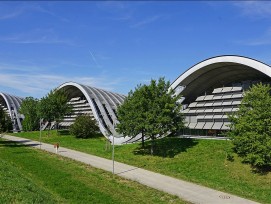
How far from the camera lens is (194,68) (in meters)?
39.9

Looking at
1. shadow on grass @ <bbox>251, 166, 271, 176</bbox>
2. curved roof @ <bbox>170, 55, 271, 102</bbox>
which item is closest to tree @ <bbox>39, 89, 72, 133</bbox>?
curved roof @ <bbox>170, 55, 271, 102</bbox>

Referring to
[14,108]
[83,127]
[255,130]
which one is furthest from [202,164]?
[14,108]

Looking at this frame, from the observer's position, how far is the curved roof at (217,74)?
34969mm

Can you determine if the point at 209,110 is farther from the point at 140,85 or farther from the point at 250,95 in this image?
the point at 250,95

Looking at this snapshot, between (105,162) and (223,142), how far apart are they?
12804 mm

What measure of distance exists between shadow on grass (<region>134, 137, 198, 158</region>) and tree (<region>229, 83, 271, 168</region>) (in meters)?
7.45

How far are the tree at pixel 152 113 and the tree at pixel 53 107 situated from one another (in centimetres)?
2294

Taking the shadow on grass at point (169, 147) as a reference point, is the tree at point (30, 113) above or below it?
above

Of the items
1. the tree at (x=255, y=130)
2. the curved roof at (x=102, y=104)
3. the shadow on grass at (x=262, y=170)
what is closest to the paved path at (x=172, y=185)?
the tree at (x=255, y=130)

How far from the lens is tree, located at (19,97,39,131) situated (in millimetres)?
69500

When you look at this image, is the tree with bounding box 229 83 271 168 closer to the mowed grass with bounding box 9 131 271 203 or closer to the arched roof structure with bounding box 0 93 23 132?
the mowed grass with bounding box 9 131 271 203

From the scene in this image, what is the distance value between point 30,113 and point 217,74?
44.3 m

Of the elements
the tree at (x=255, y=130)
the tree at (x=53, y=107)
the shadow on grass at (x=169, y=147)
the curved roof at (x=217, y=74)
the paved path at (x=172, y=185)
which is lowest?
the paved path at (x=172, y=185)

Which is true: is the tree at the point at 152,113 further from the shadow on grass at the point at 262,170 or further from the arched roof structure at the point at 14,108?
the arched roof structure at the point at 14,108
